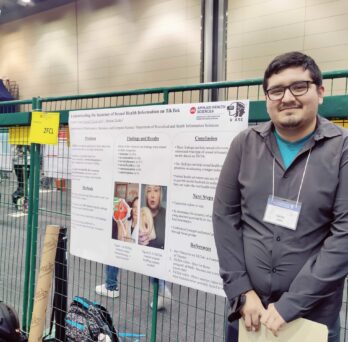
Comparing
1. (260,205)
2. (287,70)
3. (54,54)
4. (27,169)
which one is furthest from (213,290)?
(54,54)

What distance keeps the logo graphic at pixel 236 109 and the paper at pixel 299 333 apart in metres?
0.73

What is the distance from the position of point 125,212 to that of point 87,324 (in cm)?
71

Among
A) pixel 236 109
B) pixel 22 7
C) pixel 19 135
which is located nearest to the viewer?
pixel 236 109

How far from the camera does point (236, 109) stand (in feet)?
4.34

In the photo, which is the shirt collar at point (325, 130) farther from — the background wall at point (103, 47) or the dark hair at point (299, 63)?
the background wall at point (103, 47)

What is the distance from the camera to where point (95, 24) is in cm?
717

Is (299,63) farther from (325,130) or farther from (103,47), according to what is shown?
(103,47)

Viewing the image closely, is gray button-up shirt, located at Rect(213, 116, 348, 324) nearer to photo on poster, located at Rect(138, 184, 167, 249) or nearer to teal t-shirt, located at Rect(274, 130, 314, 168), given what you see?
teal t-shirt, located at Rect(274, 130, 314, 168)

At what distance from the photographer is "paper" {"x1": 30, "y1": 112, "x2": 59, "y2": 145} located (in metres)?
2.01

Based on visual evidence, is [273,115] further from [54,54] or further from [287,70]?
[54,54]

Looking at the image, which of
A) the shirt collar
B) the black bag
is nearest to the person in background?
the shirt collar

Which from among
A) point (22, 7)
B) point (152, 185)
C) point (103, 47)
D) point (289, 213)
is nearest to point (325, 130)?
point (289, 213)

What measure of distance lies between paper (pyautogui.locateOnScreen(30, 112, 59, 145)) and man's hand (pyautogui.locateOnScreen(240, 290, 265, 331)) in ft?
4.69

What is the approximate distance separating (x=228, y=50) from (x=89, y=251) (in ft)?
14.7
